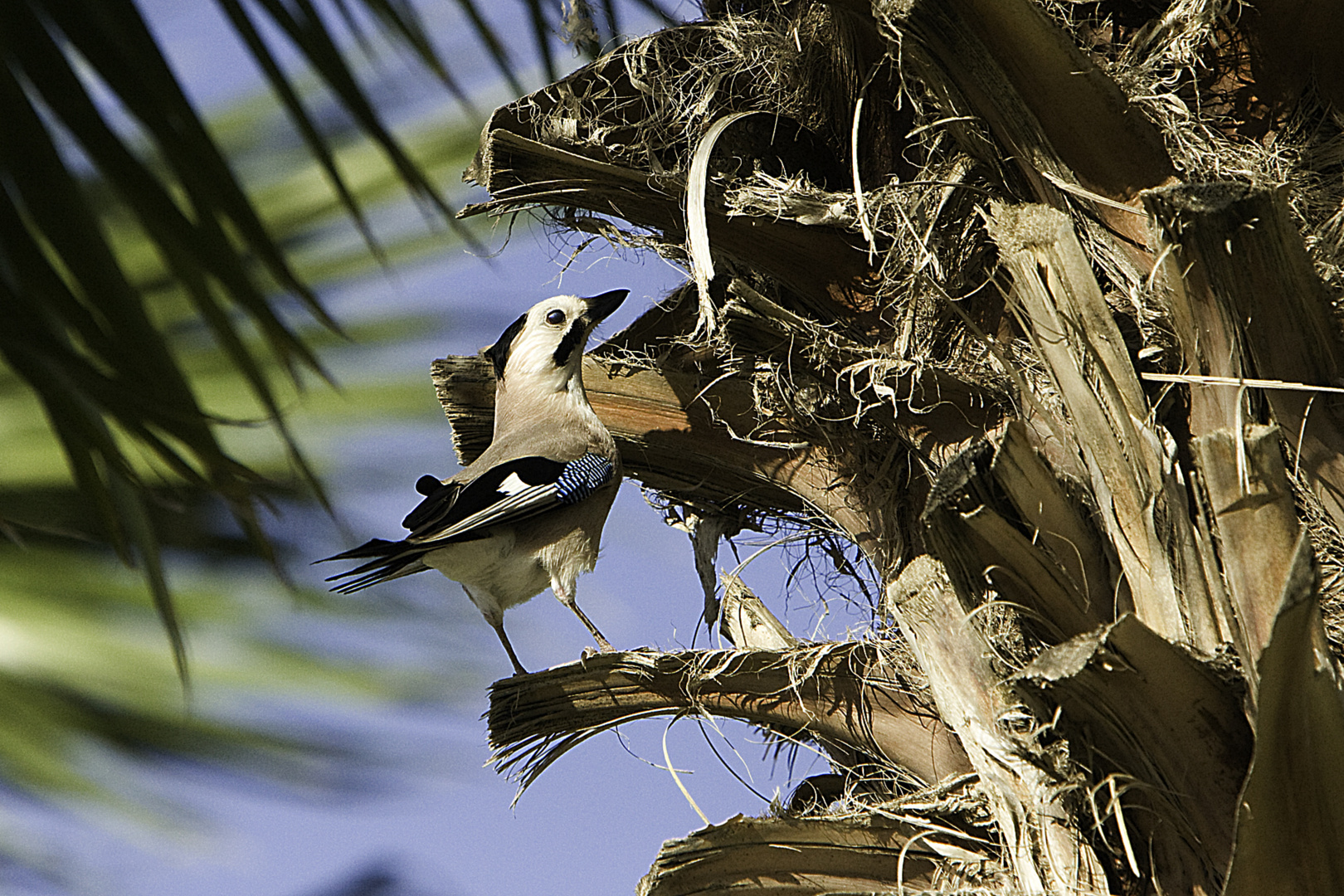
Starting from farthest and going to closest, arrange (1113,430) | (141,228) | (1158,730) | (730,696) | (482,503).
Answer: (482,503) < (730,696) < (1113,430) < (1158,730) < (141,228)

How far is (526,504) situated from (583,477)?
0.22 metres

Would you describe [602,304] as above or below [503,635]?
above

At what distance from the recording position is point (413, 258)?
2.81 metres

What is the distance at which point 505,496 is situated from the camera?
3514 millimetres

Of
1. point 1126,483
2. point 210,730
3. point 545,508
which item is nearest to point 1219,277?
point 1126,483

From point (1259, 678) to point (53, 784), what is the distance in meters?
1.93

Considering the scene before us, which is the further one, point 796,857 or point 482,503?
point 482,503

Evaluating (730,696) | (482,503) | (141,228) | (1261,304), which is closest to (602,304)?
(482,503)

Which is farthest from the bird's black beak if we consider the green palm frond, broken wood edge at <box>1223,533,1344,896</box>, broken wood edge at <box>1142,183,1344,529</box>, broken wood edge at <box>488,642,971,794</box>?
the green palm frond

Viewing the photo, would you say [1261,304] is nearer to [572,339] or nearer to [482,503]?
[482,503]

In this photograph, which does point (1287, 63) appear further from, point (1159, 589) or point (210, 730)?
point (210, 730)

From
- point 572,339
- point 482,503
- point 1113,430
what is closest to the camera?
point 1113,430

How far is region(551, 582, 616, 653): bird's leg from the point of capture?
3760mm

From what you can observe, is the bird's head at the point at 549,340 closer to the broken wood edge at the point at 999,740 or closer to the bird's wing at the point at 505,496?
the bird's wing at the point at 505,496
